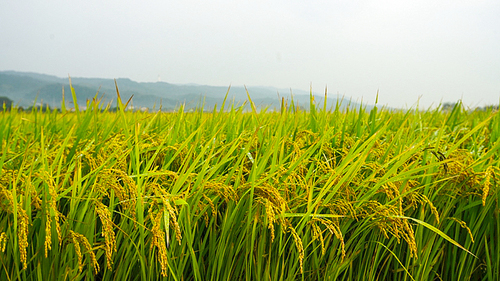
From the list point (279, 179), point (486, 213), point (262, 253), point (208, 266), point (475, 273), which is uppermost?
point (279, 179)

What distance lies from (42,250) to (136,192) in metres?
0.50

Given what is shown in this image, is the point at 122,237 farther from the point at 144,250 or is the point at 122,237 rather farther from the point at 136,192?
the point at 136,192

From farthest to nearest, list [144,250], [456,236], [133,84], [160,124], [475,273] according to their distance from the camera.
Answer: [133,84], [160,124], [475,273], [456,236], [144,250]

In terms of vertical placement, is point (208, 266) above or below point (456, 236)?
below

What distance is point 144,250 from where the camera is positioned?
136cm

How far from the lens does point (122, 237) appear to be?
57.7 inches

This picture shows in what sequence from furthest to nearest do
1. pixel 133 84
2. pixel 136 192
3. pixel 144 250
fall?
pixel 133 84, pixel 144 250, pixel 136 192

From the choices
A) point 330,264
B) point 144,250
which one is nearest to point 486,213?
point 330,264

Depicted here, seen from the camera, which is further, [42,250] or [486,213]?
[486,213]

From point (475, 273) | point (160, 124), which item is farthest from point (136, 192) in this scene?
point (475, 273)

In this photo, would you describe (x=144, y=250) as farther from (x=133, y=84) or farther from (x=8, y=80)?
(x=8, y=80)

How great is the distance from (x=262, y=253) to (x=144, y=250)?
513mm

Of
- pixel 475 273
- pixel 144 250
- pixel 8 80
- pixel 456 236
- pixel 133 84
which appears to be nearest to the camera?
pixel 144 250

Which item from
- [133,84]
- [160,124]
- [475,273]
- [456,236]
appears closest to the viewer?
[456,236]
